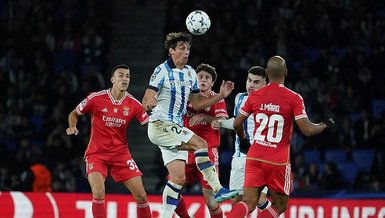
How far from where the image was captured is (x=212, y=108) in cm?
1161

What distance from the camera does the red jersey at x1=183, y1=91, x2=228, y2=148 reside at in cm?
1151

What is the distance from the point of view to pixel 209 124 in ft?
38.1

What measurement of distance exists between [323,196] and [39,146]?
6.07 meters

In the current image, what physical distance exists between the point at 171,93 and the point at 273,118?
56.6 inches

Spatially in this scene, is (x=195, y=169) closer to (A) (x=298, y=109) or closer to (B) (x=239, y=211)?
(B) (x=239, y=211)

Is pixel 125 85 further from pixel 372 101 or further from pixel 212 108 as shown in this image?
pixel 372 101

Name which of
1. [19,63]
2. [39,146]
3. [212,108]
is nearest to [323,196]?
[212,108]

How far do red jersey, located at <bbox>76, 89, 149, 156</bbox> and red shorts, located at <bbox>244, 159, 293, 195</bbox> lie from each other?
2.12 m

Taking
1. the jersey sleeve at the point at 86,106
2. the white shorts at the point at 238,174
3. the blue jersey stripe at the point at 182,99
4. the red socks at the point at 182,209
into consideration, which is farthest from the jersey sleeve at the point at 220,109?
the jersey sleeve at the point at 86,106

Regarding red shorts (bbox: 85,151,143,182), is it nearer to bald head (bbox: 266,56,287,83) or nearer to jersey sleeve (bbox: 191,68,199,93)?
jersey sleeve (bbox: 191,68,199,93)

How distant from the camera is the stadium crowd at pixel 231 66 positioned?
57.5ft

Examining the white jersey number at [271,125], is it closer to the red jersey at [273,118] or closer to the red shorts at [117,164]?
the red jersey at [273,118]

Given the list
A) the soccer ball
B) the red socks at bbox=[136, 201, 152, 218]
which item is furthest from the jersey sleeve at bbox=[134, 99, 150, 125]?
the soccer ball

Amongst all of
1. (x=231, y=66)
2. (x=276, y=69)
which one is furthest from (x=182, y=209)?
(x=231, y=66)
